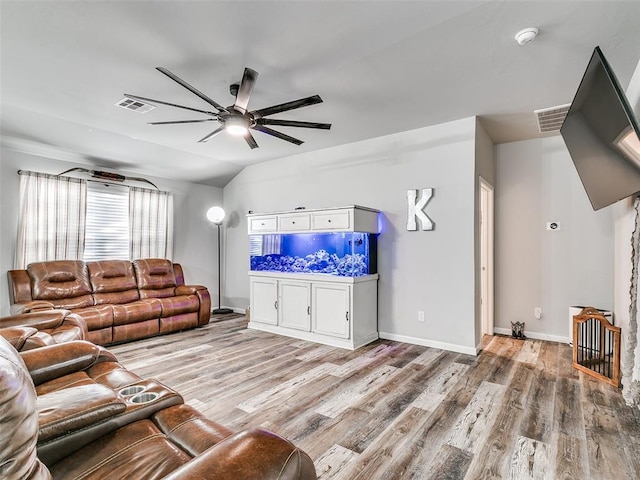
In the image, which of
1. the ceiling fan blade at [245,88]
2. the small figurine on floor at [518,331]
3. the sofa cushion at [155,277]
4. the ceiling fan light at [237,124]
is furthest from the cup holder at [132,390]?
the small figurine on floor at [518,331]

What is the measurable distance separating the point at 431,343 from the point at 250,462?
350 cm

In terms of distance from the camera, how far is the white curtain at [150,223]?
17.3 ft

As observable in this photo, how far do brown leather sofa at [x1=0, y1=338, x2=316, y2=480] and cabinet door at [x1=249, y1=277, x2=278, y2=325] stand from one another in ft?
9.63

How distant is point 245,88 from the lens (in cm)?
241

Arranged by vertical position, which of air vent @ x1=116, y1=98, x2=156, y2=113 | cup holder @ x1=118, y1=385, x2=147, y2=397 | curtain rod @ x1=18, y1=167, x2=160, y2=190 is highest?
air vent @ x1=116, y1=98, x2=156, y2=113

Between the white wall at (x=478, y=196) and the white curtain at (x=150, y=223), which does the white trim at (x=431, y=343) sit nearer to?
the white wall at (x=478, y=196)

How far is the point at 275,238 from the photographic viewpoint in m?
4.93

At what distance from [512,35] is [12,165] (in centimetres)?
552

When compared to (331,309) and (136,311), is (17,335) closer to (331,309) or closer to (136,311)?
(136,311)

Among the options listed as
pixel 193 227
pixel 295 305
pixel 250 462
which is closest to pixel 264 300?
pixel 295 305

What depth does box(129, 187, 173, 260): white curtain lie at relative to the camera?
5262 mm

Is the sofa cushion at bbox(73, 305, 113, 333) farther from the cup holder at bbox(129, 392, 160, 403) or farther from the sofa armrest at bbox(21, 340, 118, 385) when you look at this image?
the cup holder at bbox(129, 392, 160, 403)

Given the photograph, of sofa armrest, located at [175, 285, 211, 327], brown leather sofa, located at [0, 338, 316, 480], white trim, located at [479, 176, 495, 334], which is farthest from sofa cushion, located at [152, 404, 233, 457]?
white trim, located at [479, 176, 495, 334]

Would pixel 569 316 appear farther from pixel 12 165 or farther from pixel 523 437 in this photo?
pixel 12 165
